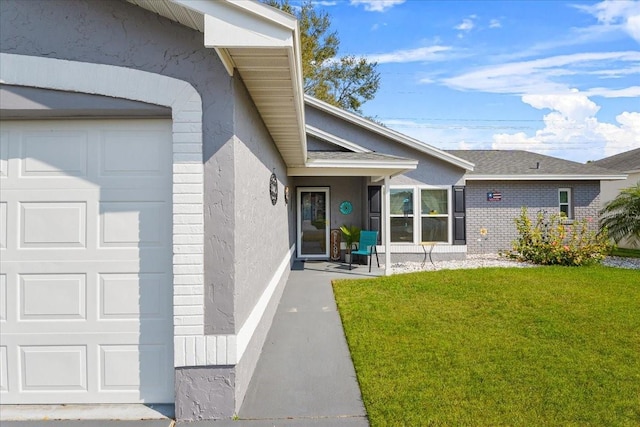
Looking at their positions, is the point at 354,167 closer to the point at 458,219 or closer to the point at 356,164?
the point at 356,164

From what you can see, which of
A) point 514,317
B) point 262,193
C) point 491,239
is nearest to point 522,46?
point 491,239

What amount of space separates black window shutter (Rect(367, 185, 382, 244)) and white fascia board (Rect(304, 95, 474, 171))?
183cm

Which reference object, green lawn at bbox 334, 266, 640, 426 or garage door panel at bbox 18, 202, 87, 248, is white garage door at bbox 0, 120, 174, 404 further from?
green lawn at bbox 334, 266, 640, 426

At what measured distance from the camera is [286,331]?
214 inches

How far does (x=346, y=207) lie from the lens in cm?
1198

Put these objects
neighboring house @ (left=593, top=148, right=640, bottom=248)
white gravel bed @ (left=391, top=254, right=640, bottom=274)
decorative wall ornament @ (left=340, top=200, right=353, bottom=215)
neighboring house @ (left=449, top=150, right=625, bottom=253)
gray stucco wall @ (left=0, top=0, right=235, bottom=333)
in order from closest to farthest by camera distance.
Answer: gray stucco wall @ (left=0, top=0, right=235, bottom=333), white gravel bed @ (left=391, top=254, right=640, bottom=274), decorative wall ornament @ (left=340, top=200, right=353, bottom=215), neighboring house @ (left=449, top=150, right=625, bottom=253), neighboring house @ (left=593, top=148, right=640, bottom=248)

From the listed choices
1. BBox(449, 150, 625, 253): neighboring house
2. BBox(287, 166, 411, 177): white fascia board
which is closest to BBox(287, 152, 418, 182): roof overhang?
BBox(287, 166, 411, 177): white fascia board

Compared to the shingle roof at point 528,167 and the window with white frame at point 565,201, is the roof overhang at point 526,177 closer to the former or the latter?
the shingle roof at point 528,167

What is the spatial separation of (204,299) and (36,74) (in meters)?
2.31

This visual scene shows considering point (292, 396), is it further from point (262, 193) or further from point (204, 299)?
point (262, 193)

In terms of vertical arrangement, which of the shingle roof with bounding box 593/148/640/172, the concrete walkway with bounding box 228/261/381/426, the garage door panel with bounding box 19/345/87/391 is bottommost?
the concrete walkway with bounding box 228/261/381/426

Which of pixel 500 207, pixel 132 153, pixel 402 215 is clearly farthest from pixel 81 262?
pixel 500 207

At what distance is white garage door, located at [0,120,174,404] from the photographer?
3.23 m

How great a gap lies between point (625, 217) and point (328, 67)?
18.0m
